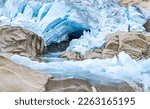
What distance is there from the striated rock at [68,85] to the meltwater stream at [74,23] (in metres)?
0.05

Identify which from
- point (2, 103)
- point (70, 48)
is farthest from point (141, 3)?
point (2, 103)

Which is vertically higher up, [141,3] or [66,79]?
[141,3]

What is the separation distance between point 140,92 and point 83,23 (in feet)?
1.80

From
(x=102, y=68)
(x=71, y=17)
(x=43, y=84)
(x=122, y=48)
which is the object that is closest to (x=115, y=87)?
(x=102, y=68)

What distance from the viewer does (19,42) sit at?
8.16 feet

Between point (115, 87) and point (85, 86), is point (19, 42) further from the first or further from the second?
point (115, 87)

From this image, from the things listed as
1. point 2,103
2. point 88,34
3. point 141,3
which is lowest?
point 2,103

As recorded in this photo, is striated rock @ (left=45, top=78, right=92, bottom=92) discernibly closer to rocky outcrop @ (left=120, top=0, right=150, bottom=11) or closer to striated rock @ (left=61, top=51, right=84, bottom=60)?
striated rock @ (left=61, top=51, right=84, bottom=60)

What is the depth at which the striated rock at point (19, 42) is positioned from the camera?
8.09ft

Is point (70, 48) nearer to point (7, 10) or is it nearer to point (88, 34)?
point (88, 34)

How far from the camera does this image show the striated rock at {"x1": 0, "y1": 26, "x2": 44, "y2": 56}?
2467 mm

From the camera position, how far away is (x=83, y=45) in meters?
2.50

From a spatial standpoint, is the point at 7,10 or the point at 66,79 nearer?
the point at 66,79

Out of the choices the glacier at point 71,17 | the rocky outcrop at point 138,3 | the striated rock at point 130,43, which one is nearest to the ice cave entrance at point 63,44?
the glacier at point 71,17
